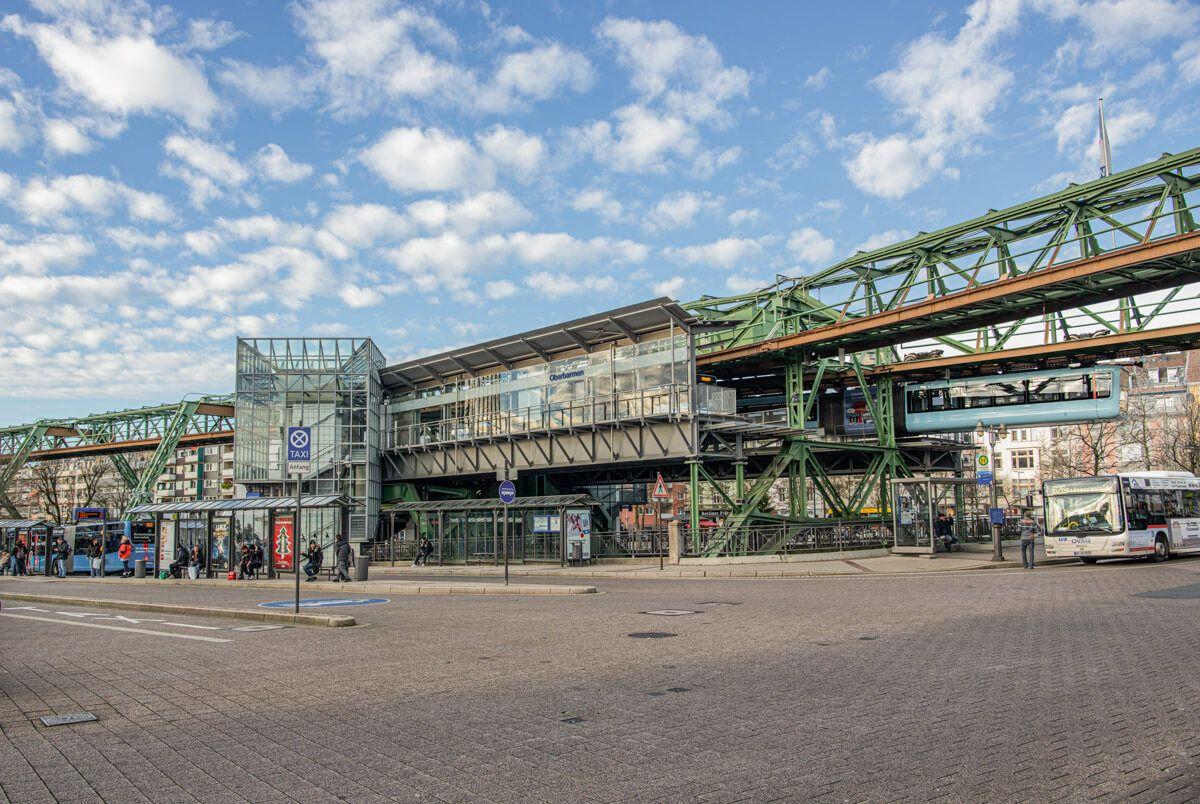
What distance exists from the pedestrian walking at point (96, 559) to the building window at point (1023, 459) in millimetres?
110116

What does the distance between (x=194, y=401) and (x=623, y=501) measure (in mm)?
38933

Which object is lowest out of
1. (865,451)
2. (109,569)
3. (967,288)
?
(109,569)

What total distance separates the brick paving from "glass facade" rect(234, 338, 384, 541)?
122ft

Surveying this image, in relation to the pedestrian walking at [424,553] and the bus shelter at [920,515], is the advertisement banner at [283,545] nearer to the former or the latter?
the pedestrian walking at [424,553]

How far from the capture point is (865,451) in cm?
4831

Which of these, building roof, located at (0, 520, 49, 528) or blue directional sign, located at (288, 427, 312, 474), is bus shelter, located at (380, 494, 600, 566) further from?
blue directional sign, located at (288, 427, 312, 474)

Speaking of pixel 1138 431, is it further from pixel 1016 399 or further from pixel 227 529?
pixel 227 529

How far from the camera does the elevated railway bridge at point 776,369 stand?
1435 inches

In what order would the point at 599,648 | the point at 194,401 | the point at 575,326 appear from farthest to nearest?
the point at 194,401 < the point at 575,326 < the point at 599,648

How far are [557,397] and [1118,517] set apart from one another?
25.4m

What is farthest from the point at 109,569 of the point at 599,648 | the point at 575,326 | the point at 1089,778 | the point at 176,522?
the point at 1089,778

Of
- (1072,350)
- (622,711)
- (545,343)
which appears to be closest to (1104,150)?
(1072,350)

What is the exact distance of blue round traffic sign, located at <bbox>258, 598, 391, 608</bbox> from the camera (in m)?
20.6

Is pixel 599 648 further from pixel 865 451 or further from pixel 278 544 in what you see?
pixel 865 451
